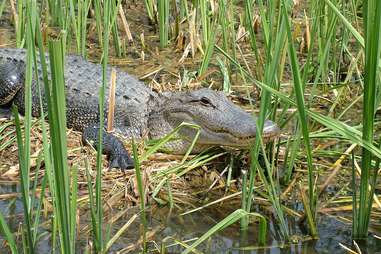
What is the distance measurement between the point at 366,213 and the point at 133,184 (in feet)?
4.64

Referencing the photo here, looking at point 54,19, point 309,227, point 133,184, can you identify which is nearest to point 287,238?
point 309,227

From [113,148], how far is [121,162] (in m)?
0.18

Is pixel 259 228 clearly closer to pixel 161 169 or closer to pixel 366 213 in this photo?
pixel 366 213

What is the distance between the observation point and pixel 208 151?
4.67 m

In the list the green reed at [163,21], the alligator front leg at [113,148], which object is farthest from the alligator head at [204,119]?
the green reed at [163,21]

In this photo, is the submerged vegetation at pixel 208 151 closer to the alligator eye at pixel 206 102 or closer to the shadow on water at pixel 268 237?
the shadow on water at pixel 268 237

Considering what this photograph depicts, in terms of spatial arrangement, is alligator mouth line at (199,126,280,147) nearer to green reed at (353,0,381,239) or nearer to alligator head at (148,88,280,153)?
alligator head at (148,88,280,153)

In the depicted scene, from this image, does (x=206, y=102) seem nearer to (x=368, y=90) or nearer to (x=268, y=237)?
(x=268, y=237)

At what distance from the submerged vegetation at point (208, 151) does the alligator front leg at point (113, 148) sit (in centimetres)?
9

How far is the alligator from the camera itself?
4582mm

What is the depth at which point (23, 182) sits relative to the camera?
249 cm

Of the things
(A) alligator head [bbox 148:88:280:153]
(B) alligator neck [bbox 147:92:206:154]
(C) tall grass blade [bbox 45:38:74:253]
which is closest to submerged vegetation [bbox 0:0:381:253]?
(C) tall grass blade [bbox 45:38:74:253]

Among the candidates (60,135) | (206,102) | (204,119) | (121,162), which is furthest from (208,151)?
(60,135)

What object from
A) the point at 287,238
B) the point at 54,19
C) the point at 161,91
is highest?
the point at 54,19
